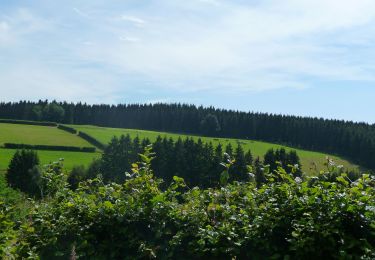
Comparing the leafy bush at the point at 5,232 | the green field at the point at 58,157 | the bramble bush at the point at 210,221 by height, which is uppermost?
the bramble bush at the point at 210,221

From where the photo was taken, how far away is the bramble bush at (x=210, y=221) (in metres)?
4.68

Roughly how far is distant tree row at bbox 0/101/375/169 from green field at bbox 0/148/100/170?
72779 millimetres

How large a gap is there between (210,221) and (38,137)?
104316 mm

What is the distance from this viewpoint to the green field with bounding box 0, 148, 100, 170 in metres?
78.8

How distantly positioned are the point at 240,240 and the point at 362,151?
433 ft

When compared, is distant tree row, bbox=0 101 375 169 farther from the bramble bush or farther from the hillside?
the bramble bush

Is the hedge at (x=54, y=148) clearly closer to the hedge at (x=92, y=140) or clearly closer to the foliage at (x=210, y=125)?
the hedge at (x=92, y=140)

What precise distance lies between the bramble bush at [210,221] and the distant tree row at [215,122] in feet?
442

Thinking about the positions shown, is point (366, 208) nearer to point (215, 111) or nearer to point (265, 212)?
point (265, 212)

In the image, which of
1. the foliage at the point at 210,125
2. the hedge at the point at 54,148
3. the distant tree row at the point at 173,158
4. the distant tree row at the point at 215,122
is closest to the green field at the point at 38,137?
the hedge at the point at 54,148

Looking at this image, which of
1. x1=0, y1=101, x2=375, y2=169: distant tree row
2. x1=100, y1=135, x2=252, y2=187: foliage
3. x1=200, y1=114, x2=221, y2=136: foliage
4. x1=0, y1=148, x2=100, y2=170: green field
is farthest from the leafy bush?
x1=200, y1=114, x2=221, y2=136: foliage

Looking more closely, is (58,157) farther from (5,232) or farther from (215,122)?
(215,122)

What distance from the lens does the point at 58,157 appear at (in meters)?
79.8

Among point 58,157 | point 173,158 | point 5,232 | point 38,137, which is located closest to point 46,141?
point 38,137
